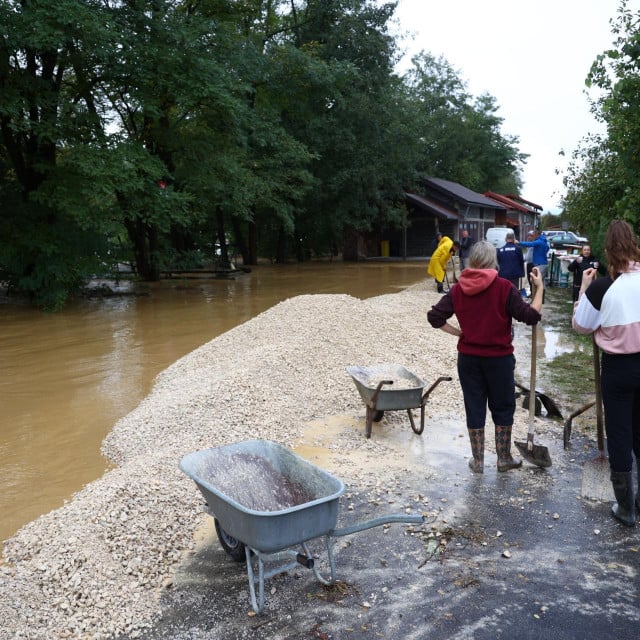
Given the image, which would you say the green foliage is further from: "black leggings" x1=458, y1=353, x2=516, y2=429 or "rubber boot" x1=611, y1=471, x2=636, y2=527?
"rubber boot" x1=611, y1=471, x2=636, y2=527

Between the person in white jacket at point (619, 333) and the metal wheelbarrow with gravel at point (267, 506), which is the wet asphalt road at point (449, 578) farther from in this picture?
the person in white jacket at point (619, 333)

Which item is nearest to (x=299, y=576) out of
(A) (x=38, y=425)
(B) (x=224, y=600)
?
(B) (x=224, y=600)

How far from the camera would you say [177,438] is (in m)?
5.91

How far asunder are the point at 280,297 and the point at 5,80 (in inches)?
373

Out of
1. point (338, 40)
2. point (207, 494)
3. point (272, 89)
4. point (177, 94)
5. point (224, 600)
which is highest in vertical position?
point (338, 40)

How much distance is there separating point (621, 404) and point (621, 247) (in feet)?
3.22

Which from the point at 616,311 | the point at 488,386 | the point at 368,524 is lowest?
the point at 368,524

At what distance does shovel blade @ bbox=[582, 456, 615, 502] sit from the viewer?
178 inches

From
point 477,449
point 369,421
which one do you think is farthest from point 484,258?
point 369,421

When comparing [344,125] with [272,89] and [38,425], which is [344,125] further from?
[38,425]

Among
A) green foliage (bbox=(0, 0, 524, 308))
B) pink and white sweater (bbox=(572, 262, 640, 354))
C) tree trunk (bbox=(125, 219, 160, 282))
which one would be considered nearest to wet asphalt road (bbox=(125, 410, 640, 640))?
pink and white sweater (bbox=(572, 262, 640, 354))

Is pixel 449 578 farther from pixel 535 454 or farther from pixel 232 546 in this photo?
pixel 535 454

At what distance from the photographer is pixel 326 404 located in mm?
6941

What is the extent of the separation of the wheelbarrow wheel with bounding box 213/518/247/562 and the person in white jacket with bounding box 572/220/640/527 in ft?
7.85
